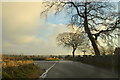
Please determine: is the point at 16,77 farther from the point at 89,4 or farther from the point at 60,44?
the point at 60,44

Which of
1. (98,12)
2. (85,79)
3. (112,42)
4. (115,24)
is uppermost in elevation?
(98,12)

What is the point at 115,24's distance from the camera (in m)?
34.0

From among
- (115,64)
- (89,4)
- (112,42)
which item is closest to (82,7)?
(89,4)

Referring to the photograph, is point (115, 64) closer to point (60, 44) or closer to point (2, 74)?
point (2, 74)

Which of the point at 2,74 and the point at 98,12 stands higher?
the point at 98,12

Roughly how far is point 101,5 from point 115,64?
16661 millimetres

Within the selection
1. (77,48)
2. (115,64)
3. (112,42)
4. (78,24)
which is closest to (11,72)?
(115,64)

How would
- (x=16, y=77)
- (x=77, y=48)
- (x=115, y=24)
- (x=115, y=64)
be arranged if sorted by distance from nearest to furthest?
(x=16, y=77), (x=115, y=64), (x=115, y=24), (x=77, y=48)

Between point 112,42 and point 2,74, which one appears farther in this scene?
point 112,42

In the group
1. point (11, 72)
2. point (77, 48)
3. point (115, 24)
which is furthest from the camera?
point (77, 48)

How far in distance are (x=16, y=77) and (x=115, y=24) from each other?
82.0 ft

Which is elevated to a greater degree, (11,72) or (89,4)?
(89,4)

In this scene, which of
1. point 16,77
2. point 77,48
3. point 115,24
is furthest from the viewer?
point 77,48

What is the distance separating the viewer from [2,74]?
12656mm
